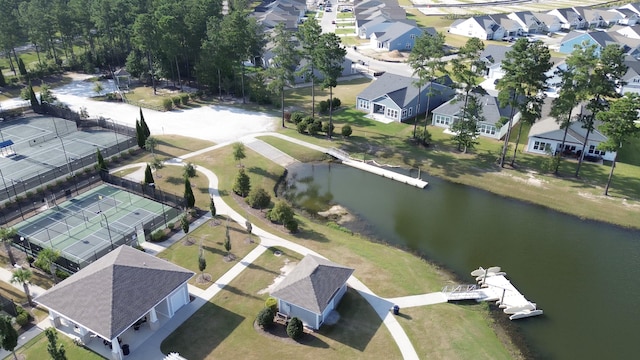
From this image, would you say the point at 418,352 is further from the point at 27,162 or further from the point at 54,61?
the point at 54,61

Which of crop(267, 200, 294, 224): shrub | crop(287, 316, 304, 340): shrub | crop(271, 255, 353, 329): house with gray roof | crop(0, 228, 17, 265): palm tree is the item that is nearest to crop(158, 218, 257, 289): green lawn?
crop(267, 200, 294, 224): shrub

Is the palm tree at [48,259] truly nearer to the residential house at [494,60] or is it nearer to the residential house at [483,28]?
the residential house at [494,60]

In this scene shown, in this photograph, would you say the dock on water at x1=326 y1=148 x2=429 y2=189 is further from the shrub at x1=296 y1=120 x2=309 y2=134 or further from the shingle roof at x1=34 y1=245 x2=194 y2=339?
the shingle roof at x1=34 y1=245 x2=194 y2=339

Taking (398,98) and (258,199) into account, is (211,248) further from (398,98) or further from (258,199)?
(398,98)

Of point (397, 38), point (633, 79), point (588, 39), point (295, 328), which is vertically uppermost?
point (588, 39)

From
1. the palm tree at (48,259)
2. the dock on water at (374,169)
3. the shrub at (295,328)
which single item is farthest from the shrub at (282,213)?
the palm tree at (48,259)

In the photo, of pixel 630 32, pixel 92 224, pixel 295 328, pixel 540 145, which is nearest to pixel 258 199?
pixel 92 224

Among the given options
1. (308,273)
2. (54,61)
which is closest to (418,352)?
(308,273)
